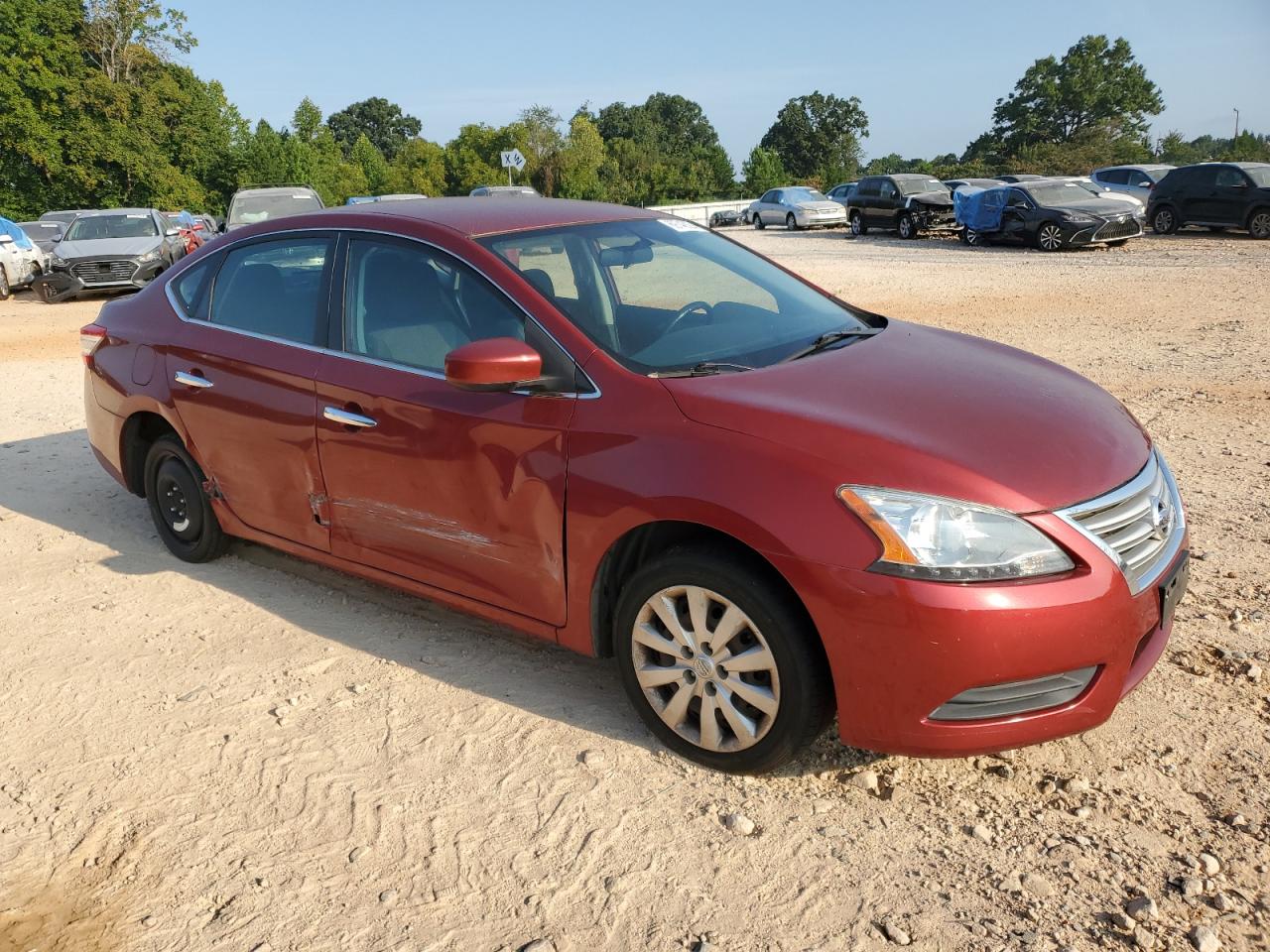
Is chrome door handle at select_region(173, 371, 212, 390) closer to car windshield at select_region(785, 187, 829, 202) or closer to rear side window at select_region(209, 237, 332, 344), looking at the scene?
rear side window at select_region(209, 237, 332, 344)

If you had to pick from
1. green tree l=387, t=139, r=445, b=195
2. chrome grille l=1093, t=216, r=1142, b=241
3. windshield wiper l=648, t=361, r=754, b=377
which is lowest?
chrome grille l=1093, t=216, r=1142, b=241

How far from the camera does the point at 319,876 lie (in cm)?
296

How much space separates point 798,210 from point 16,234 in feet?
80.2

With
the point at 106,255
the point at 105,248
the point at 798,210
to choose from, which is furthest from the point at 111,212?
the point at 798,210

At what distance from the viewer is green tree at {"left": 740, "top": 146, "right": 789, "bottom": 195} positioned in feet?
210

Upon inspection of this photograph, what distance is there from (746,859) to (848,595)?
78 centimetres

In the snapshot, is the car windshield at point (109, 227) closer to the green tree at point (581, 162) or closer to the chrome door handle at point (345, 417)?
the chrome door handle at point (345, 417)

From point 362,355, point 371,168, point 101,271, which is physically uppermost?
point 371,168

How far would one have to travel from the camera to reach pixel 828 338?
398cm

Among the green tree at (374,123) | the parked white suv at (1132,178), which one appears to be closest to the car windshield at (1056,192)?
the parked white suv at (1132,178)

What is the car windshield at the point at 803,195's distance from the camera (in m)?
37.5

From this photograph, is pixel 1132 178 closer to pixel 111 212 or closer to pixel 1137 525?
pixel 111 212

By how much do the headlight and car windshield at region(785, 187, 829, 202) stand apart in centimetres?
3606

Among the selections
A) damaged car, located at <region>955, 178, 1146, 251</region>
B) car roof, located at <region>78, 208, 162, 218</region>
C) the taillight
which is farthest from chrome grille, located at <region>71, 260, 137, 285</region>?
damaged car, located at <region>955, 178, 1146, 251</region>
